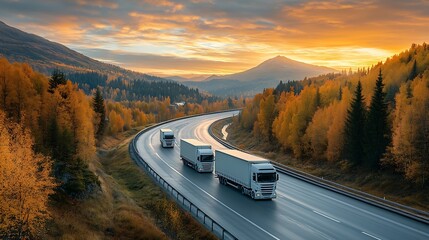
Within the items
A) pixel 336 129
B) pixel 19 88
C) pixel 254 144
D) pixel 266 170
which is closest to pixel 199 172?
pixel 266 170

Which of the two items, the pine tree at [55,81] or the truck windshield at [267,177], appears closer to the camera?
the truck windshield at [267,177]

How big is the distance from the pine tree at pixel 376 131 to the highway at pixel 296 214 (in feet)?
34.2

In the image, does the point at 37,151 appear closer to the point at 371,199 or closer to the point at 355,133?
the point at 371,199

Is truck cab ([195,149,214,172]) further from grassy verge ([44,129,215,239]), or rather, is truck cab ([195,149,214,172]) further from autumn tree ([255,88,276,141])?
autumn tree ([255,88,276,141])

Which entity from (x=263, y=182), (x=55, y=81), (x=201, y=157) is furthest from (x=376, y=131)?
(x=55, y=81)

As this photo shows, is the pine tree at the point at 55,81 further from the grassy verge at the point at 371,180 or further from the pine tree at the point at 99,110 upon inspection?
the pine tree at the point at 99,110

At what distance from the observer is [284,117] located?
89.1 m

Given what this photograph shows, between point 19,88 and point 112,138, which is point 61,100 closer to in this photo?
point 19,88

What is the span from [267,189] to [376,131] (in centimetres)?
2209

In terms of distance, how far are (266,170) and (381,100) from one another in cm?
2473

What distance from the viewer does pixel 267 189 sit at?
1604 inches

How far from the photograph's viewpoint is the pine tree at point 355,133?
56428 millimetres

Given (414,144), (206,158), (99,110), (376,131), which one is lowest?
(206,158)

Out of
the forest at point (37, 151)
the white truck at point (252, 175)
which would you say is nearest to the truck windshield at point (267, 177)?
the white truck at point (252, 175)
